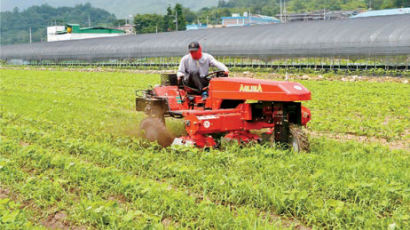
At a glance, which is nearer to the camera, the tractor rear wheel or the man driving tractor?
the tractor rear wheel

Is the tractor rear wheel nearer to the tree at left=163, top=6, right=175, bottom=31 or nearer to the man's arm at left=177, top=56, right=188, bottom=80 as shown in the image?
the man's arm at left=177, top=56, right=188, bottom=80

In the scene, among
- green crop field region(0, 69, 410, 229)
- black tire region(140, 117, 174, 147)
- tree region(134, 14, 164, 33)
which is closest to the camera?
green crop field region(0, 69, 410, 229)

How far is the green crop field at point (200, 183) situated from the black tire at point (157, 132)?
0.49 feet

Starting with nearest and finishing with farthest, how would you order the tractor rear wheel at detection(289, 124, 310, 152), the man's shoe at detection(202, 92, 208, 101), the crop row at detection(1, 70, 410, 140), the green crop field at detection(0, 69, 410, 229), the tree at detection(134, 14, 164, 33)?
the green crop field at detection(0, 69, 410, 229), the tractor rear wheel at detection(289, 124, 310, 152), the man's shoe at detection(202, 92, 208, 101), the crop row at detection(1, 70, 410, 140), the tree at detection(134, 14, 164, 33)

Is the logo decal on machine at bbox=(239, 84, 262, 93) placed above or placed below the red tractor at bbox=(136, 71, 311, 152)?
above

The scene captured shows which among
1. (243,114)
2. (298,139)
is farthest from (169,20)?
(298,139)

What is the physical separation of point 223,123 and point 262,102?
0.70m

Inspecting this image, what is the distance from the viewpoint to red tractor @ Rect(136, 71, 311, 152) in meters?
6.99

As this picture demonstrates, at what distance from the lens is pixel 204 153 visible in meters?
7.00

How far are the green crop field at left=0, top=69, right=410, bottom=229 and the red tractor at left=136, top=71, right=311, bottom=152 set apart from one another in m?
0.30

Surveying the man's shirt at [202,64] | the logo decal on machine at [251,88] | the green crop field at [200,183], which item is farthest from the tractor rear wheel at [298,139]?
the man's shirt at [202,64]

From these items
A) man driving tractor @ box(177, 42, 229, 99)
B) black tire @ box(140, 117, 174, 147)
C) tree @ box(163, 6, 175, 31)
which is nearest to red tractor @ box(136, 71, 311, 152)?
black tire @ box(140, 117, 174, 147)

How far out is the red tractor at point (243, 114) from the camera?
275 inches

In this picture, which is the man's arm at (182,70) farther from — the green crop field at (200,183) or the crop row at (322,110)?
the crop row at (322,110)
